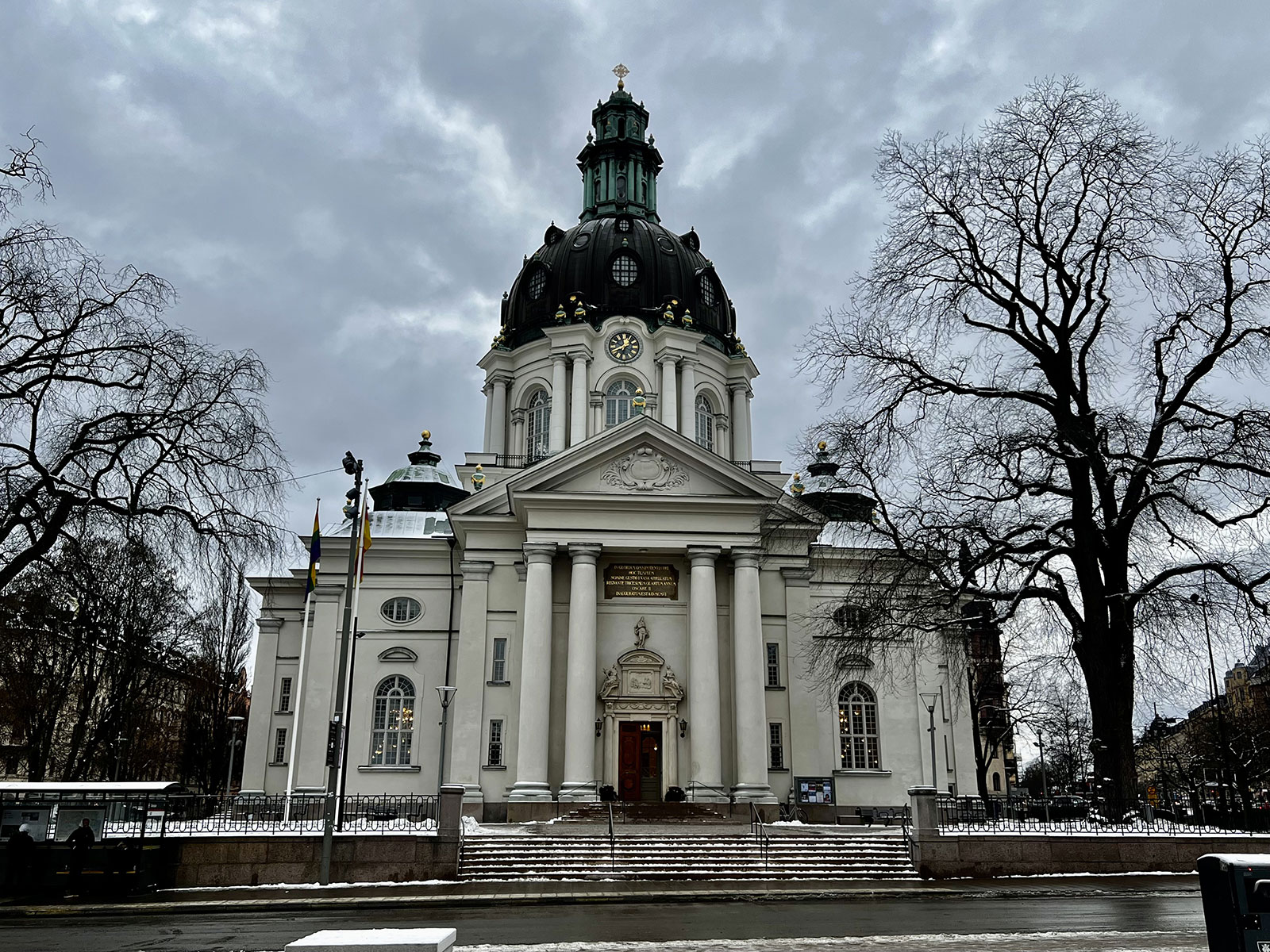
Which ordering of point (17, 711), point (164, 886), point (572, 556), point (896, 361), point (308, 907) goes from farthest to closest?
point (17, 711), point (572, 556), point (896, 361), point (164, 886), point (308, 907)

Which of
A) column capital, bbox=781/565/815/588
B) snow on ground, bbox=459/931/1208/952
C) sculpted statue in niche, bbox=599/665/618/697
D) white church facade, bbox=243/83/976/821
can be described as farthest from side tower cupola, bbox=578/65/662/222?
snow on ground, bbox=459/931/1208/952

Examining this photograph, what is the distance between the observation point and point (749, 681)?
34.3 metres

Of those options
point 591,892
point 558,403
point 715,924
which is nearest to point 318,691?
point 558,403

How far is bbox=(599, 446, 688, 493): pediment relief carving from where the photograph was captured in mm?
36062

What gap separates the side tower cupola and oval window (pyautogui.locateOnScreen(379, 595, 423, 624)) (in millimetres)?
23443

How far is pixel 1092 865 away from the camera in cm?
2270

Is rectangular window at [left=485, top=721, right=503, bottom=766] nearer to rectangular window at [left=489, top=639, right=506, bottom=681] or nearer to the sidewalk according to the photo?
rectangular window at [left=489, top=639, right=506, bottom=681]

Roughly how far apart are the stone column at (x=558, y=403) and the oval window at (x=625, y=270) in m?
4.93

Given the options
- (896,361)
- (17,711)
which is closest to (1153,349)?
(896,361)

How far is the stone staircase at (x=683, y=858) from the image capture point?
74.0ft

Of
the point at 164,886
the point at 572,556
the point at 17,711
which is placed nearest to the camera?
the point at 164,886

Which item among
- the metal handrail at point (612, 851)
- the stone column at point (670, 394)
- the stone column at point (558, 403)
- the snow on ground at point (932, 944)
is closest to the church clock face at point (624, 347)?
the stone column at point (670, 394)

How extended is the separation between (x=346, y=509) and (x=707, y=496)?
16826 millimetres

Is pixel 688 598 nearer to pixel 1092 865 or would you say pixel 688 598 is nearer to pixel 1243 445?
pixel 1092 865
